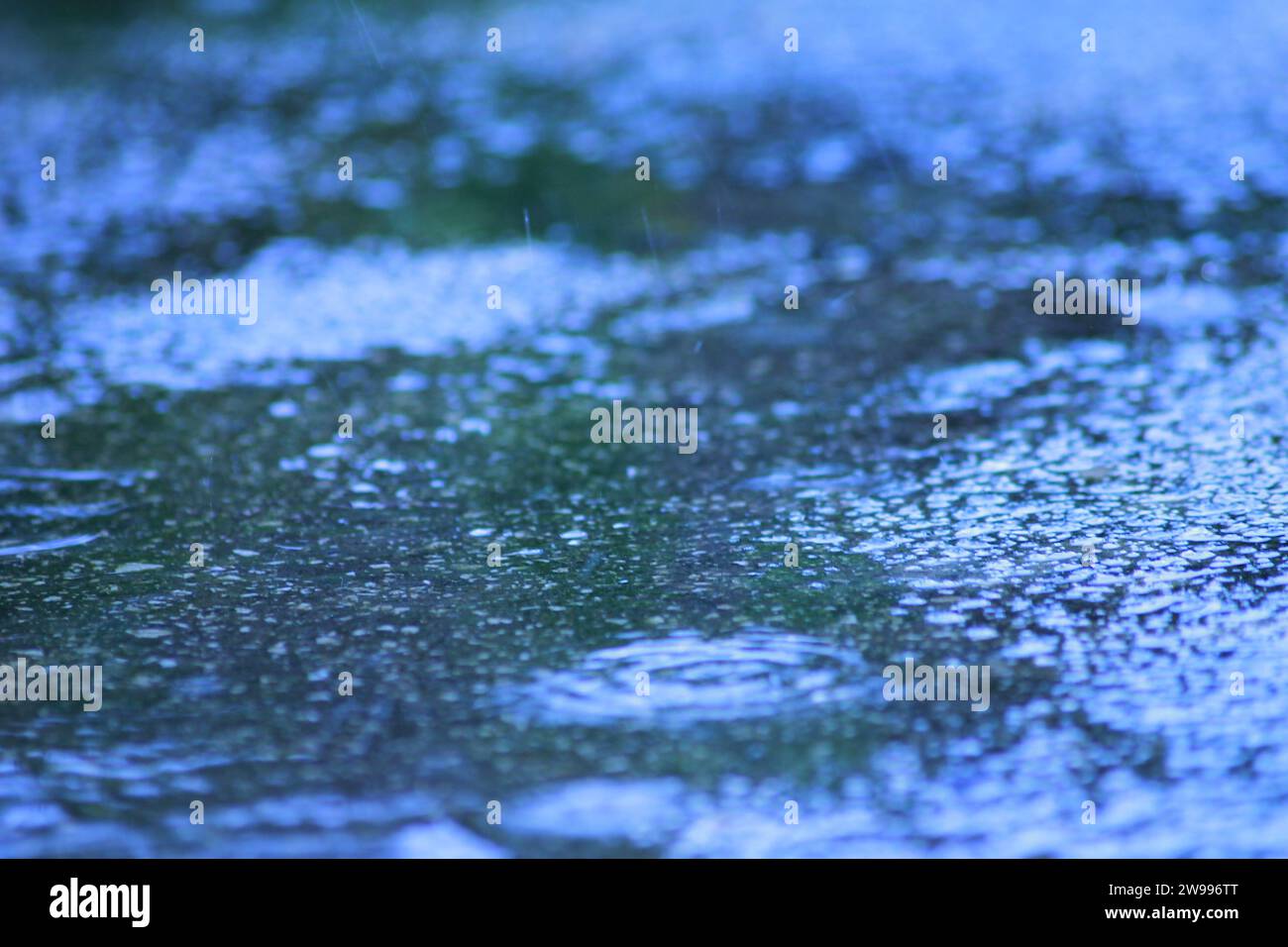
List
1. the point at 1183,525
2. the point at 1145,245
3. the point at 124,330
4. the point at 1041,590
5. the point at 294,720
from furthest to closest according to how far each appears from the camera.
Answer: the point at 1145,245 < the point at 124,330 < the point at 1183,525 < the point at 1041,590 < the point at 294,720

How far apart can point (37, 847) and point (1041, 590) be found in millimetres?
1845

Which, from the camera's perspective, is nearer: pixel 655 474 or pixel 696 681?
pixel 696 681

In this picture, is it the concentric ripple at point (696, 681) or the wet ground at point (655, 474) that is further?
the concentric ripple at point (696, 681)

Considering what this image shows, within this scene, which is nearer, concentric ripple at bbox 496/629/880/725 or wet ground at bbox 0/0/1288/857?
wet ground at bbox 0/0/1288/857

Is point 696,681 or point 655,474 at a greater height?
point 655,474

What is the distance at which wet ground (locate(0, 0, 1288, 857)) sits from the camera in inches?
91.4

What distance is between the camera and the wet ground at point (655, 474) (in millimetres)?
2322

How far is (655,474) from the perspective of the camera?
12.1 ft

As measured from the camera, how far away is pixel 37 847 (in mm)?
2197
